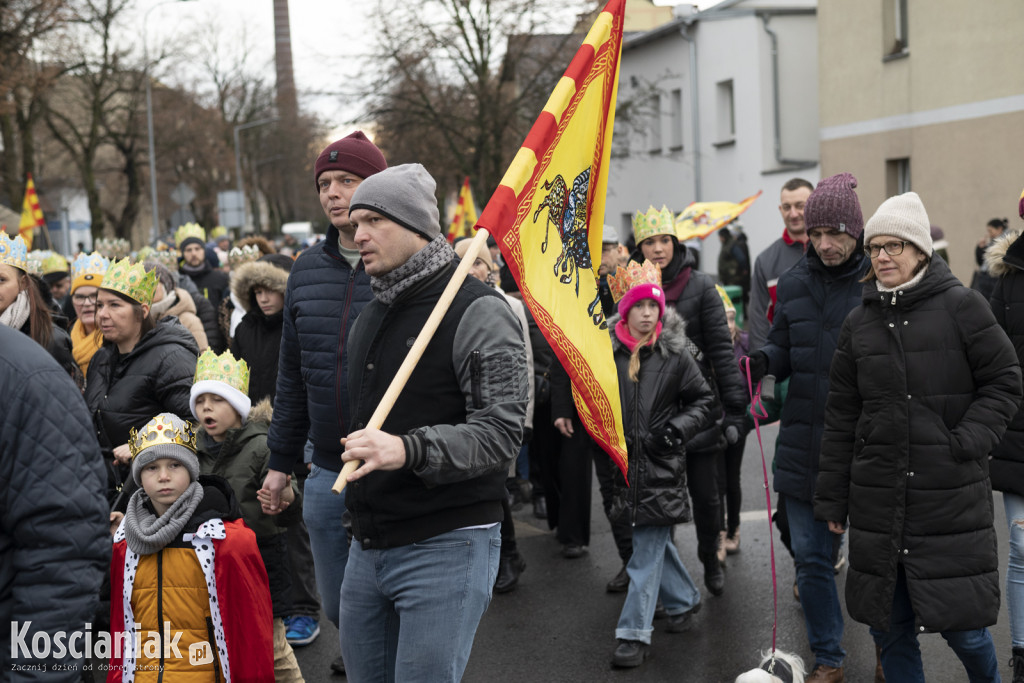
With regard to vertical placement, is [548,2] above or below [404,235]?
above

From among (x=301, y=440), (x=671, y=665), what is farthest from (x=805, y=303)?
(x=301, y=440)

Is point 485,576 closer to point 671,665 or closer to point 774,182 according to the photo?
point 671,665

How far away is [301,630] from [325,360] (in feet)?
7.65

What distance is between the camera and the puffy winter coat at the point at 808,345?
4.80m

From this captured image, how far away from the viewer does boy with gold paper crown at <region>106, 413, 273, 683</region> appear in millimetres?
4098

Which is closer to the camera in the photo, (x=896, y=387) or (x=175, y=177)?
(x=896, y=387)

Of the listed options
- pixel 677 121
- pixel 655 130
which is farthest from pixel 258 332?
pixel 655 130

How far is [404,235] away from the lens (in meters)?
3.17

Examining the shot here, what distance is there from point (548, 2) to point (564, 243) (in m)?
23.0

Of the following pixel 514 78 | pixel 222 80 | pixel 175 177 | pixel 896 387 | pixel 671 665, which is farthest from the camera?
pixel 222 80

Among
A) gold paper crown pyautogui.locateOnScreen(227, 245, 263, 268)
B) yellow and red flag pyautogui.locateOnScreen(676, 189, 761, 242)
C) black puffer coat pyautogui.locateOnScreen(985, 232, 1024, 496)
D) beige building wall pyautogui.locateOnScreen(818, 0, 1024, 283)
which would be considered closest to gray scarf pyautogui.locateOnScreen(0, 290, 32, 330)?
black puffer coat pyautogui.locateOnScreen(985, 232, 1024, 496)

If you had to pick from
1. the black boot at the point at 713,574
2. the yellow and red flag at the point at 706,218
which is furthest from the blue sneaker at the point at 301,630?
the yellow and red flag at the point at 706,218

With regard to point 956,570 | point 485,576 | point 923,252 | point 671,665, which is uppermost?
point 923,252

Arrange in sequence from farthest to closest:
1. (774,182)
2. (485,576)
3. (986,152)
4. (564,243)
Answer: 1. (774,182)
2. (986,152)
3. (564,243)
4. (485,576)
